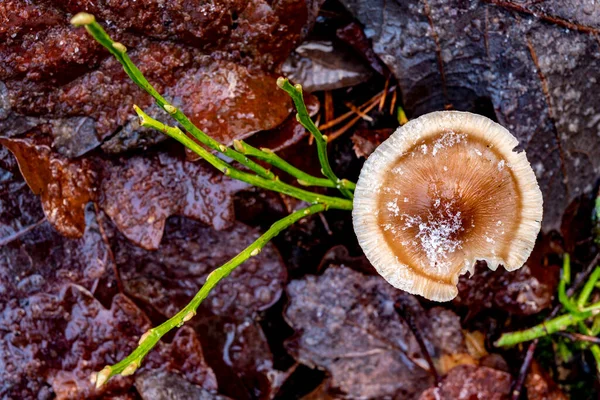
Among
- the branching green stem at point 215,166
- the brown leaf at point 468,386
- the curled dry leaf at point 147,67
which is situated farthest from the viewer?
the brown leaf at point 468,386

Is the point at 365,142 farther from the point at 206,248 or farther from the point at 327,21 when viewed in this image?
the point at 206,248

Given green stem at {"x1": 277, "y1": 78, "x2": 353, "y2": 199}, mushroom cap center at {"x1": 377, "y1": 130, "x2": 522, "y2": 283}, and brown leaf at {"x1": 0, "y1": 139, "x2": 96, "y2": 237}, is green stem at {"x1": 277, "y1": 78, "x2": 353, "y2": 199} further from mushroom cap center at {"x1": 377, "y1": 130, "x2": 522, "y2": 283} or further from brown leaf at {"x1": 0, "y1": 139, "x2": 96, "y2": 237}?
brown leaf at {"x1": 0, "y1": 139, "x2": 96, "y2": 237}

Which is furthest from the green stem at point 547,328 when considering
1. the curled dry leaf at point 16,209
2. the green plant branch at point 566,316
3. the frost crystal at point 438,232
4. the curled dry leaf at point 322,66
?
the curled dry leaf at point 16,209

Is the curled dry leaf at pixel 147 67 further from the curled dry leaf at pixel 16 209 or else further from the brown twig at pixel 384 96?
the brown twig at pixel 384 96

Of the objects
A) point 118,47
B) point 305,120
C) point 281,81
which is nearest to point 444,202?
point 305,120

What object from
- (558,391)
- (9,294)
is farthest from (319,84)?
(558,391)

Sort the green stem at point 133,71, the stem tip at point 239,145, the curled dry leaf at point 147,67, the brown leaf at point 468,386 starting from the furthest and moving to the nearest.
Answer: the brown leaf at point 468,386
the curled dry leaf at point 147,67
the stem tip at point 239,145
the green stem at point 133,71
